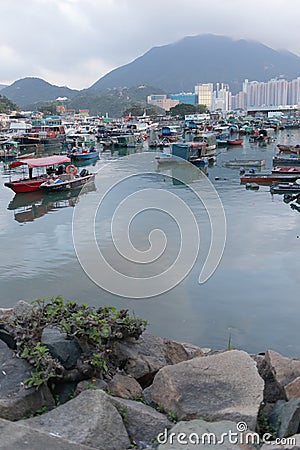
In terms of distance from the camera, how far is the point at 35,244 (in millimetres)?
12422

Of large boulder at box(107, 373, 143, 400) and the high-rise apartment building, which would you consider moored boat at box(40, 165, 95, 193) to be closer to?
large boulder at box(107, 373, 143, 400)

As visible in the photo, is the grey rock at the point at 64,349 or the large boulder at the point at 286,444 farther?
the grey rock at the point at 64,349

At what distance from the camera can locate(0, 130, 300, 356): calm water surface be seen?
23.7ft

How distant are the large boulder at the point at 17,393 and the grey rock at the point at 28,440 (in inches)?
16.5

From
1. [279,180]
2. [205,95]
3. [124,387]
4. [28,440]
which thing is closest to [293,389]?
[124,387]

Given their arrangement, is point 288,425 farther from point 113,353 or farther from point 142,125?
point 142,125

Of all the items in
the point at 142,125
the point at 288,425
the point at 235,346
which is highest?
the point at 142,125

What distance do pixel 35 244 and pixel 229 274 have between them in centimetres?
557

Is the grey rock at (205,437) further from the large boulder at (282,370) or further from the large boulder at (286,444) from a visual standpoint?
the large boulder at (282,370)

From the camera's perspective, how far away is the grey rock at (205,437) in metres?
2.86

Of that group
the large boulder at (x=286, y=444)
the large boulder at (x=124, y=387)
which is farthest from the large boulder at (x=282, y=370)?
the large boulder at (x=124, y=387)

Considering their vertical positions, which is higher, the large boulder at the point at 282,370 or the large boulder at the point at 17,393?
the large boulder at the point at 17,393

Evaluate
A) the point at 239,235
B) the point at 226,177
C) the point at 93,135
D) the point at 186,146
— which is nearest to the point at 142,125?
the point at 93,135

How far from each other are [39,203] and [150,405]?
15.6m
